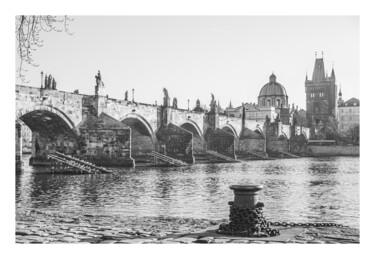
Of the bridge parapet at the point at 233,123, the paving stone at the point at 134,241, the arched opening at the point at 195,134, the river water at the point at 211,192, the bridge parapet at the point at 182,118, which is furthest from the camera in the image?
the arched opening at the point at 195,134

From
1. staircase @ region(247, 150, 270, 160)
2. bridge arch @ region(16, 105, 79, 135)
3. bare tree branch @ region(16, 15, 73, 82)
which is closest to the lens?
bare tree branch @ region(16, 15, 73, 82)

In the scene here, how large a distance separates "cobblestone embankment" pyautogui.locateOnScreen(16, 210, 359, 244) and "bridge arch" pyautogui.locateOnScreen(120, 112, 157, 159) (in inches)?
384

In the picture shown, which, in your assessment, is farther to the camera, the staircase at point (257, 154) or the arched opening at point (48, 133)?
the arched opening at point (48, 133)

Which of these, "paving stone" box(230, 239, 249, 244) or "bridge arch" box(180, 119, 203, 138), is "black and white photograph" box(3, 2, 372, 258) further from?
"bridge arch" box(180, 119, 203, 138)

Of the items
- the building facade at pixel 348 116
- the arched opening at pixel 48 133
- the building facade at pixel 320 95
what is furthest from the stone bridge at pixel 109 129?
the building facade at pixel 348 116

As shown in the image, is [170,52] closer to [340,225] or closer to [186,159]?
[340,225]

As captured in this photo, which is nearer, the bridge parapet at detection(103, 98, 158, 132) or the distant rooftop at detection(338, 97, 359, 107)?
the distant rooftop at detection(338, 97, 359, 107)

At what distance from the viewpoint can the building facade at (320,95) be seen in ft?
32.6

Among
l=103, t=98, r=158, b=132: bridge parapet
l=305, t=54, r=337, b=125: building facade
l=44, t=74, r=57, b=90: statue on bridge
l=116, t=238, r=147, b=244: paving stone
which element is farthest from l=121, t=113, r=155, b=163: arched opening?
l=116, t=238, r=147, b=244: paving stone

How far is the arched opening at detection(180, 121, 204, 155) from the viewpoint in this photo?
56.9 feet

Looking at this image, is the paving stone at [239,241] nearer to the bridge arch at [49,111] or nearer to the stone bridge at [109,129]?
the stone bridge at [109,129]

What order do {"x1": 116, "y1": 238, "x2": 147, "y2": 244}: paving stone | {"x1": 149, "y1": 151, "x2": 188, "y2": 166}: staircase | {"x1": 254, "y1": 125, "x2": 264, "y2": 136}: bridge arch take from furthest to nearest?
{"x1": 149, "y1": 151, "x2": 188, "y2": 166}: staircase → {"x1": 254, "y1": 125, "x2": 264, "y2": 136}: bridge arch → {"x1": 116, "y1": 238, "x2": 147, "y2": 244}: paving stone

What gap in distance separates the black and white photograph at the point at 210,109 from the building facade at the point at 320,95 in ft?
0.13

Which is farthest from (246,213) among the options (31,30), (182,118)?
(182,118)
